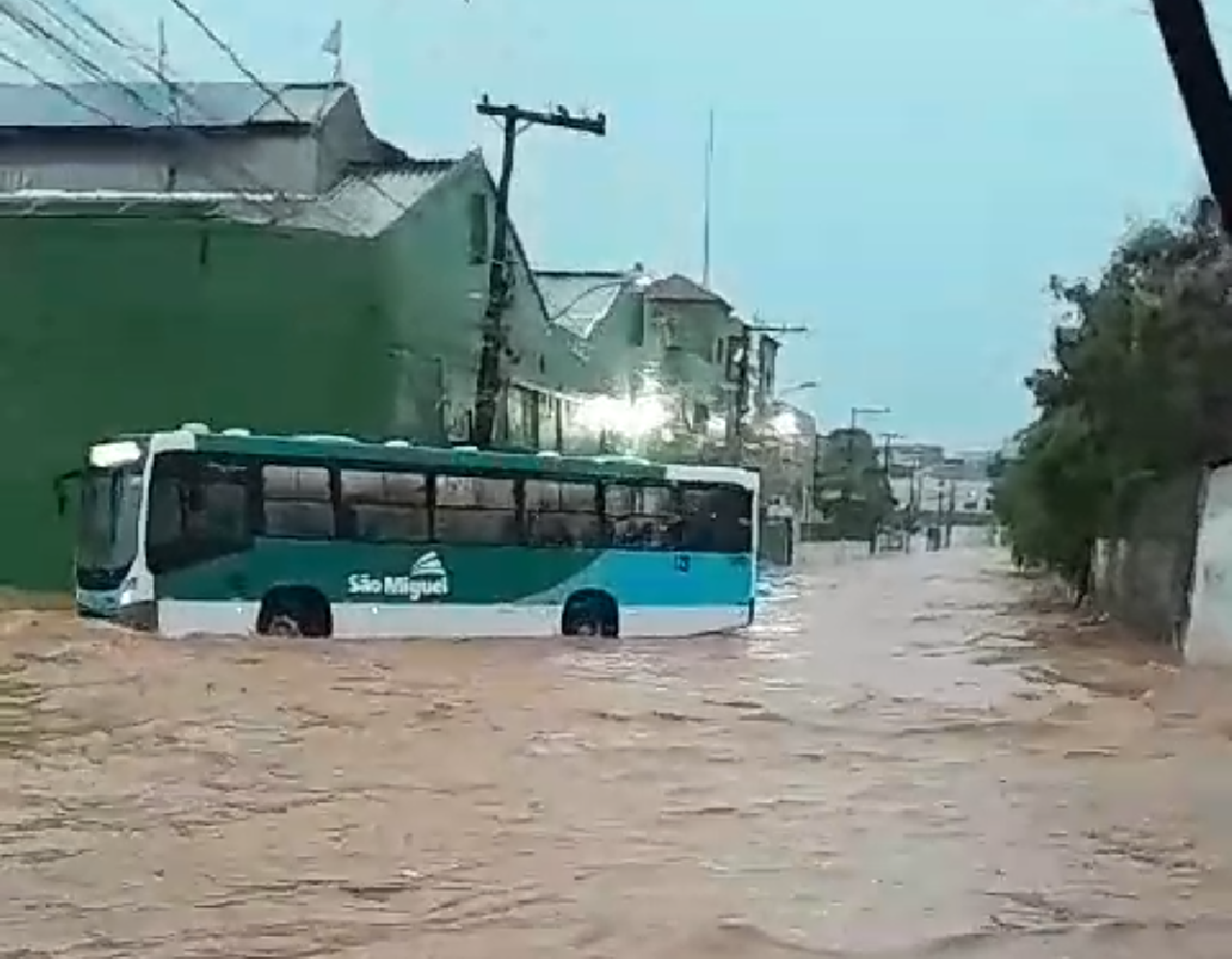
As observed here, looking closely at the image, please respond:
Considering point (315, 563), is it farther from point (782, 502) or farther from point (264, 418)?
point (782, 502)

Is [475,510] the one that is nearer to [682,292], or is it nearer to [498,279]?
[498,279]

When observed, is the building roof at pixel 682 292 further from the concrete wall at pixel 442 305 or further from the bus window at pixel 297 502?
the bus window at pixel 297 502

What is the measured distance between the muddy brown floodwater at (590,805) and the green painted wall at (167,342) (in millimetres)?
8262

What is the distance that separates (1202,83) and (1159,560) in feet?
67.7

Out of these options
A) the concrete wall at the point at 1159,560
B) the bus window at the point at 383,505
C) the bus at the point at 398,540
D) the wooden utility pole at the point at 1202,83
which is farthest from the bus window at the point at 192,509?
the wooden utility pole at the point at 1202,83

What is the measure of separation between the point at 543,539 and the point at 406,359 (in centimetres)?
830

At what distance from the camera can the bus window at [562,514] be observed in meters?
25.3

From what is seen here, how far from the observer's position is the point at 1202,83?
743 centimetres

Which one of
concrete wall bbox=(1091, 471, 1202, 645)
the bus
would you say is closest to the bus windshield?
the bus

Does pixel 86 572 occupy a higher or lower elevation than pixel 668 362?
lower

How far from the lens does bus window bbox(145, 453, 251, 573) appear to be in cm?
2245

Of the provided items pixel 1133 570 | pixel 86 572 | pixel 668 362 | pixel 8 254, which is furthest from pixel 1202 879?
pixel 668 362

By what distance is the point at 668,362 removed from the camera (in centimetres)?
5691

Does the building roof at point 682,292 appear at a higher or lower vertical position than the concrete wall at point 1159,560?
higher
